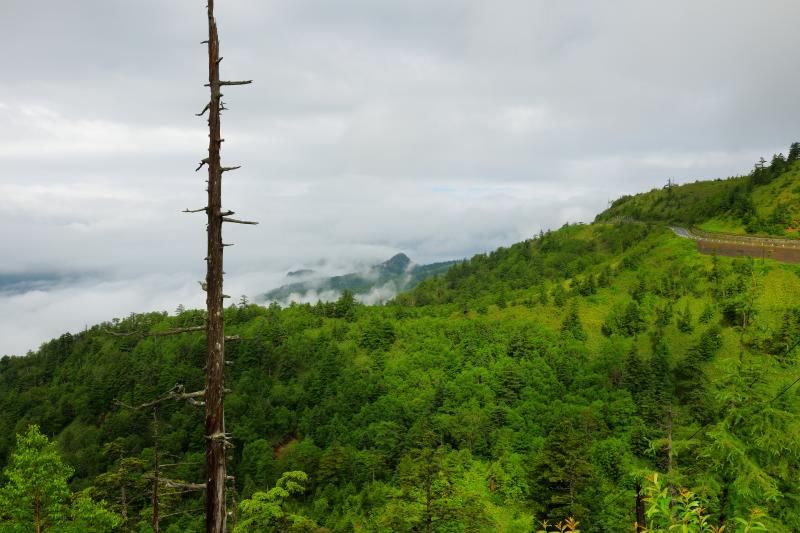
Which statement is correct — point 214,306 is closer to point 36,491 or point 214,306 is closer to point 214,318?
point 214,318

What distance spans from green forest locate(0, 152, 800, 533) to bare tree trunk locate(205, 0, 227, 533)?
527 millimetres

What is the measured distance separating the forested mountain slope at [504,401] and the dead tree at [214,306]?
14.4 ft

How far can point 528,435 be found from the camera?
189 feet

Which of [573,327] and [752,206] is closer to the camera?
[573,327]

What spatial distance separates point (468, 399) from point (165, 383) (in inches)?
3138

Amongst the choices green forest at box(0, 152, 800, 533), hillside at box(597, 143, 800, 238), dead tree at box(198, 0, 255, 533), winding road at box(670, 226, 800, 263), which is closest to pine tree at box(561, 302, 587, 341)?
green forest at box(0, 152, 800, 533)

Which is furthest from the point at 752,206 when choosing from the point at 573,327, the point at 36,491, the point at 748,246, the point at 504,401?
the point at 36,491

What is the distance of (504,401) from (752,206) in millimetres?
68100

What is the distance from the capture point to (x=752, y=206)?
291ft

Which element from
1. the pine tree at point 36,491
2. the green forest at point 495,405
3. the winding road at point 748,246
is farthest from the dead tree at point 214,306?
the winding road at point 748,246

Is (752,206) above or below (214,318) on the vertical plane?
above

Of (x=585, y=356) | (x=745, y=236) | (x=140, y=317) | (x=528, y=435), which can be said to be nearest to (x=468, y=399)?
(x=528, y=435)

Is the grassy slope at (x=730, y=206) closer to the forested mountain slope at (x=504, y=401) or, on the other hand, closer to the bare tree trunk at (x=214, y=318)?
the forested mountain slope at (x=504, y=401)

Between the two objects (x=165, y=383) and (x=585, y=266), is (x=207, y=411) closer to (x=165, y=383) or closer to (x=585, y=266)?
(x=585, y=266)
